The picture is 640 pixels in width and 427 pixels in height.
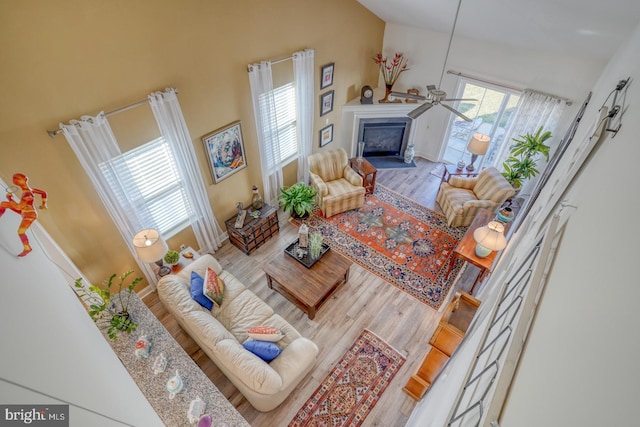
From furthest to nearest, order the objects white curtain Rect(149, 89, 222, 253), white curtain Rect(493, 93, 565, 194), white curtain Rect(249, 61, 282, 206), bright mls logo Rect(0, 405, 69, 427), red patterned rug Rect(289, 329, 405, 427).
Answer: white curtain Rect(493, 93, 565, 194) < white curtain Rect(249, 61, 282, 206) < white curtain Rect(149, 89, 222, 253) < red patterned rug Rect(289, 329, 405, 427) < bright mls logo Rect(0, 405, 69, 427)

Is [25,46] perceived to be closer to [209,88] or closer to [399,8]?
[209,88]

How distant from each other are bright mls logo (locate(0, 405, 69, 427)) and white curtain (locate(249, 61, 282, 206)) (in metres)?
4.22

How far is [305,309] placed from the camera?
4336mm

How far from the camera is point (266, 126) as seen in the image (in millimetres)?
4934

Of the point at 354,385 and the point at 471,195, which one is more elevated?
the point at 471,195

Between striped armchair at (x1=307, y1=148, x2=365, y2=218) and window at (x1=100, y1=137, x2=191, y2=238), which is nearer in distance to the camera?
window at (x1=100, y1=137, x2=191, y2=238)

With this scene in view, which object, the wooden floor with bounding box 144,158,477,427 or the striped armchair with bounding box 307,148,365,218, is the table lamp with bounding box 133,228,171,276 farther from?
the striped armchair with bounding box 307,148,365,218

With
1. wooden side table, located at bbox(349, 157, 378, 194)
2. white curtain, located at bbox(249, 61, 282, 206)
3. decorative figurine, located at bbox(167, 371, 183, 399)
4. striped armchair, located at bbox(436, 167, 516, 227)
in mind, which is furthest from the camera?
wooden side table, located at bbox(349, 157, 378, 194)

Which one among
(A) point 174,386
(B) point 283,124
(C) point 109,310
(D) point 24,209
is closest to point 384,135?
(B) point 283,124

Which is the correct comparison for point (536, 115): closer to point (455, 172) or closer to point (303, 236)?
point (455, 172)

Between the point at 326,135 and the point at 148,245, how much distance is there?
385 cm

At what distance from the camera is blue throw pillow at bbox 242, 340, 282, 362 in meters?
3.28

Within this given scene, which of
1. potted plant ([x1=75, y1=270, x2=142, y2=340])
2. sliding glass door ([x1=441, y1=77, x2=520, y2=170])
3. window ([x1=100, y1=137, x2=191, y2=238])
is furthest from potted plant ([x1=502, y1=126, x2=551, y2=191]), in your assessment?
potted plant ([x1=75, y1=270, x2=142, y2=340])

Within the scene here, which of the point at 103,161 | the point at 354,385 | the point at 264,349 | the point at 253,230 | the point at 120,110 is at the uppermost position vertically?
the point at 120,110
